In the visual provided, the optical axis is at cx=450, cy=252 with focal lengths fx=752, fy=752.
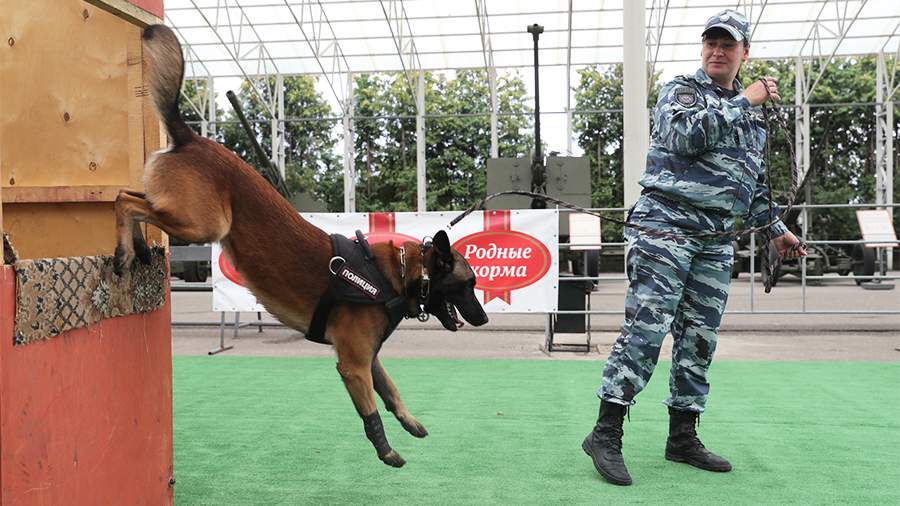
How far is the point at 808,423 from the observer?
171 inches

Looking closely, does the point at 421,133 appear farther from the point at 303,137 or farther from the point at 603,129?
the point at 603,129

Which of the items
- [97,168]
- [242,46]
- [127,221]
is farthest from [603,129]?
[127,221]

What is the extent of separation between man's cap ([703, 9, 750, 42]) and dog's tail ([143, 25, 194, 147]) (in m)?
2.12

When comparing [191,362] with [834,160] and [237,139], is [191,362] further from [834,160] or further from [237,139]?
[834,160]

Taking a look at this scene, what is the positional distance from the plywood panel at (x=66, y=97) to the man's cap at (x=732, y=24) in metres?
2.26

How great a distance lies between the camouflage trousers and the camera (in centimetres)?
327

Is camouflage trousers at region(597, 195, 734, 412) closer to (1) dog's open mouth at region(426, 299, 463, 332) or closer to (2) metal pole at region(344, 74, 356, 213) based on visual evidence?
(1) dog's open mouth at region(426, 299, 463, 332)

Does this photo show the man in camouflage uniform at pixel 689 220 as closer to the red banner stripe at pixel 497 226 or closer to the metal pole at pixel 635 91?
the red banner stripe at pixel 497 226

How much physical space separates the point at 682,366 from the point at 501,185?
8.95 metres

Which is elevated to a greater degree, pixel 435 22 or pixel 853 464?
pixel 435 22

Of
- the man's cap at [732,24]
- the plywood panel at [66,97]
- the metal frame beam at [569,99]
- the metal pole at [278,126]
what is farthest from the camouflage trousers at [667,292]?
the metal pole at [278,126]


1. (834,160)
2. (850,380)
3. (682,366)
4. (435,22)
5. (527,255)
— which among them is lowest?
(850,380)

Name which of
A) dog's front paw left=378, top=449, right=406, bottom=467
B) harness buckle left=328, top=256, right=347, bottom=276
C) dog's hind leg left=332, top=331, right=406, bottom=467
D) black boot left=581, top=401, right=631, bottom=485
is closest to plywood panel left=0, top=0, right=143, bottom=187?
harness buckle left=328, top=256, right=347, bottom=276

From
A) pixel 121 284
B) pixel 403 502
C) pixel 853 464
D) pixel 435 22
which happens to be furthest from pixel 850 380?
pixel 435 22
